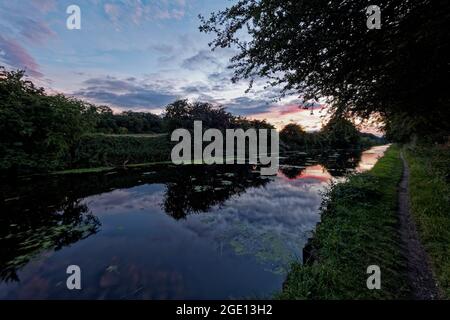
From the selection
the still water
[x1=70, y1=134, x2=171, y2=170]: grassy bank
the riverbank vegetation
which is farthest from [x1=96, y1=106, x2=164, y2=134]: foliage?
the still water

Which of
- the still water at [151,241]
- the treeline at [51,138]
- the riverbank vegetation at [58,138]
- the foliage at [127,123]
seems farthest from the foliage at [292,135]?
the still water at [151,241]

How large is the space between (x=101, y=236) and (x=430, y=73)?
1067 cm

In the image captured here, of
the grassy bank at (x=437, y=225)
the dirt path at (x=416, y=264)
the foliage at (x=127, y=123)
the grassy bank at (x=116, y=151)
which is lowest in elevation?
the dirt path at (x=416, y=264)

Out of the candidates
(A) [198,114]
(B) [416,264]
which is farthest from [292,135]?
(B) [416,264]

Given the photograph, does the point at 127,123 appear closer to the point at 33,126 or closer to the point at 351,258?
the point at 33,126

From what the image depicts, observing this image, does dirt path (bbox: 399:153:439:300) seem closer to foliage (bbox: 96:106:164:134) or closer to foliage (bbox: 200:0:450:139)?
foliage (bbox: 200:0:450:139)

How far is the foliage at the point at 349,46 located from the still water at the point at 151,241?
5112 millimetres

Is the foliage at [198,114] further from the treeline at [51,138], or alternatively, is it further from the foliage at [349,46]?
the foliage at [349,46]

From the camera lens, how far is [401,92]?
21.7 ft

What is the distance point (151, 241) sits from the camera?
8.08 m

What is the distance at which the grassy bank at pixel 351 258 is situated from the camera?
14.5 ft

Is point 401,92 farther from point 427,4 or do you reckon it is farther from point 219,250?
point 219,250

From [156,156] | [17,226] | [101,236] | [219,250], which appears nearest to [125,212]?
[101,236]
